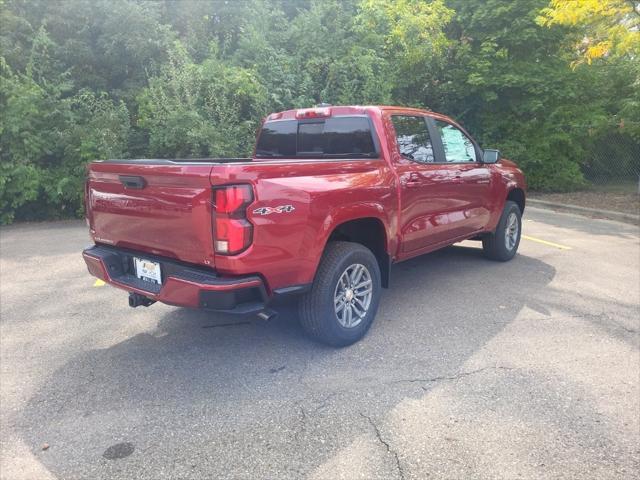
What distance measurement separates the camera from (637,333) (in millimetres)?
4129

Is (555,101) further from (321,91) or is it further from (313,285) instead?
(313,285)

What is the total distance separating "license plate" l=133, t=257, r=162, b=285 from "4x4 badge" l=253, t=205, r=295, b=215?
87cm

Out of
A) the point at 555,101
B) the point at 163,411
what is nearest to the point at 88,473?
the point at 163,411

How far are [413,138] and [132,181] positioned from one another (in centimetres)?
266

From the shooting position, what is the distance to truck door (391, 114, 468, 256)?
4378 millimetres

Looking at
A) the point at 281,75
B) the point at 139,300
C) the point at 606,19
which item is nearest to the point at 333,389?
the point at 139,300

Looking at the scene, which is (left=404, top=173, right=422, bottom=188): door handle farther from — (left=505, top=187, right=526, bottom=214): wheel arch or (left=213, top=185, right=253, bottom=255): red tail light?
(left=505, top=187, right=526, bottom=214): wheel arch

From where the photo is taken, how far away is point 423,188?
179 inches

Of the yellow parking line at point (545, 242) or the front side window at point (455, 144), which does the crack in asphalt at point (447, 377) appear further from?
the yellow parking line at point (545, 242)

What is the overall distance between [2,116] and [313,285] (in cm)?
874

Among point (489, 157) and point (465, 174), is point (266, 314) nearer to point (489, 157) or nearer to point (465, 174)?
point (465, 174)

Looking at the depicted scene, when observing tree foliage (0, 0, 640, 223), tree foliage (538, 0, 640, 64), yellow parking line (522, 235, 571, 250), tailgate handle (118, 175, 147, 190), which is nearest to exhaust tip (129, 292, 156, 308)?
tailgate handle (118, 175, 147, 190)

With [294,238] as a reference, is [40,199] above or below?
below

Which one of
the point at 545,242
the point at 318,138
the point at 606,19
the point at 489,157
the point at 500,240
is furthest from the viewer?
the point at 606,19
